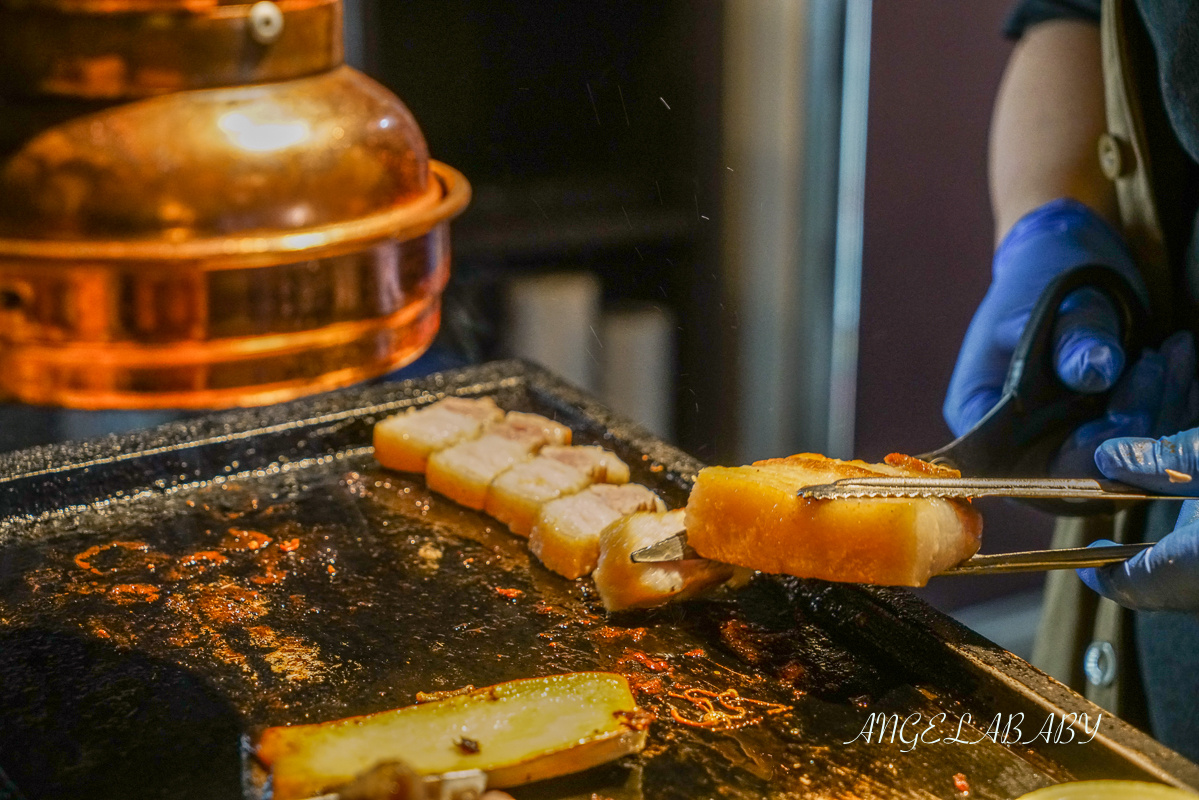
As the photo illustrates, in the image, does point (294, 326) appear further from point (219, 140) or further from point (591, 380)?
point (591, 380)

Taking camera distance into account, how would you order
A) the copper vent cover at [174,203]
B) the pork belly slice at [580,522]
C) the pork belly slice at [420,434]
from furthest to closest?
1. the pork belly slice at [420,434]
2. the pork belly slice at [580,522]
3. the copper vent cover at [174,203]

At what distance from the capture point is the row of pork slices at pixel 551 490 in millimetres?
1804

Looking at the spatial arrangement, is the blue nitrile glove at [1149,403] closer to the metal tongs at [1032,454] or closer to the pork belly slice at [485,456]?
the metal tongs at [1032,454]

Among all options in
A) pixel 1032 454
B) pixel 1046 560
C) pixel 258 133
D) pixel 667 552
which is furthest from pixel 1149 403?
pixel 258 133

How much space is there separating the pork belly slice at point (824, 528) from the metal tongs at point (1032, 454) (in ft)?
0.09

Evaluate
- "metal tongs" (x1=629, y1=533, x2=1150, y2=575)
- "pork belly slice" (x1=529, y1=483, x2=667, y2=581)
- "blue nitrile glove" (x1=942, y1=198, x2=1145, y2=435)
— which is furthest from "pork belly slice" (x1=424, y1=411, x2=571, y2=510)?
"blue nitrile glove" (x1=942, y1=198, x2=1145, y2=435)

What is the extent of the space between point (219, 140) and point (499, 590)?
1.10 meters

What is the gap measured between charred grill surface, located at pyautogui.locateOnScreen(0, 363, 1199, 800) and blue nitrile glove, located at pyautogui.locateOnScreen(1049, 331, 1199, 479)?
618 mm

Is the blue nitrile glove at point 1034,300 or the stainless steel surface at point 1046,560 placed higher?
the blue nitrile glove at point 1034,300

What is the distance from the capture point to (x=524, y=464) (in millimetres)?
2250

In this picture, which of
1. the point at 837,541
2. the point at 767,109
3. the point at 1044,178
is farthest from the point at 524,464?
the point at 767,109

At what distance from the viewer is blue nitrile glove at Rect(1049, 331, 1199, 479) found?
213 centimetres

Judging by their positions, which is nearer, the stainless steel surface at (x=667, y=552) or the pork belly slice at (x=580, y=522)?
the stainless steel surface at (x=667, y=552)

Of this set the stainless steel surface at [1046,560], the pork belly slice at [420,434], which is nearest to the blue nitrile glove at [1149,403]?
the stainless steel surface at [1046,560]
